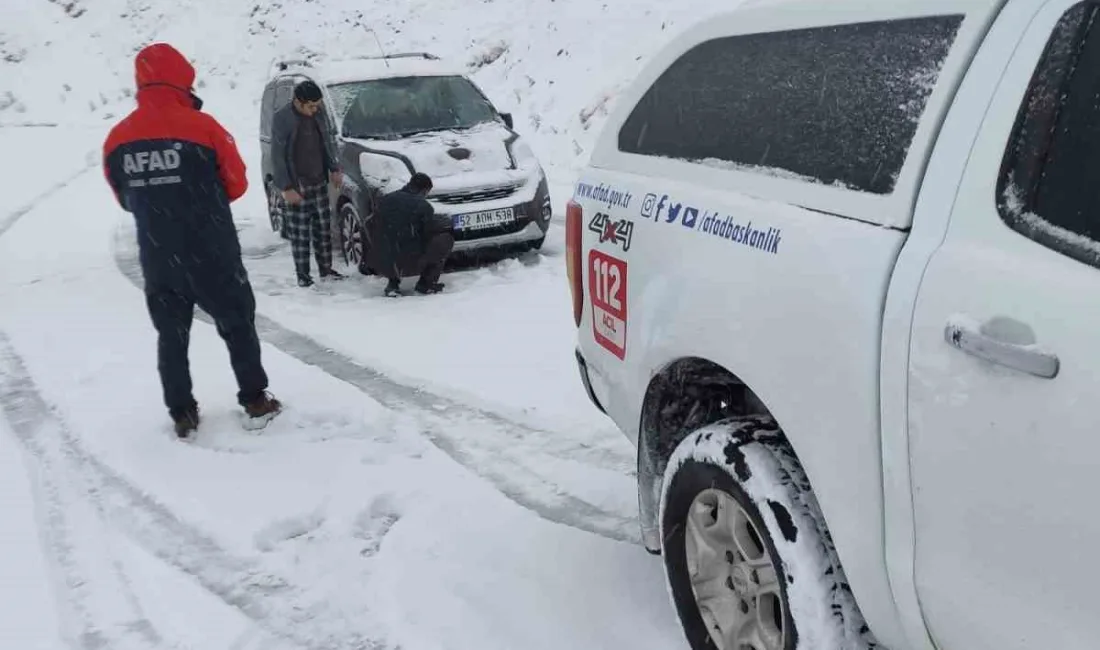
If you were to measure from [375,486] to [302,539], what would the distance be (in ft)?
1.59

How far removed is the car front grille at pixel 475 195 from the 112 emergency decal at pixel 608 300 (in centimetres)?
490

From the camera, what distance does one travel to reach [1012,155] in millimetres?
1871

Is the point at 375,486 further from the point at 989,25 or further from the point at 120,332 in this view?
the point at 120,332

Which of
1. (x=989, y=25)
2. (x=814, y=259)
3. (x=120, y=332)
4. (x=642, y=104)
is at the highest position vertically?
(x=989, y=25)

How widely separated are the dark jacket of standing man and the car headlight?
0.25m

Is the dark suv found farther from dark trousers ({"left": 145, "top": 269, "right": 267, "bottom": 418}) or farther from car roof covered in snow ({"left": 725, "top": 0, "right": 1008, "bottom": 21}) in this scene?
car roof covered in snow ({"left": 725, "top": 0, "right": 1008, "bottom": 21})

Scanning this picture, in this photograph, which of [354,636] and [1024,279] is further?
[354,636]

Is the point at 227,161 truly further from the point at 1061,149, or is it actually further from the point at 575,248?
the point at 1061,149

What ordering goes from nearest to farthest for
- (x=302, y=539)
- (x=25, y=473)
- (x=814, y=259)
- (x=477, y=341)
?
(x=814, y=259) → (x=302, y=539) → (x=25, y=473) → (x=477, y=341)

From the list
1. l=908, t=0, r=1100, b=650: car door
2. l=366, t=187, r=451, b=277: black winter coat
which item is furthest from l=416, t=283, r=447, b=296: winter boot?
l=908, t=0, r=1100, b=650: car door

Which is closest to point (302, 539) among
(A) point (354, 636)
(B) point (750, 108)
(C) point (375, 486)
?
(C) point (375, 486)

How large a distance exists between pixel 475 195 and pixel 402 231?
912mm

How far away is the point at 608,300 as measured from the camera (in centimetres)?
327

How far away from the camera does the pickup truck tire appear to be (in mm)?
2297
